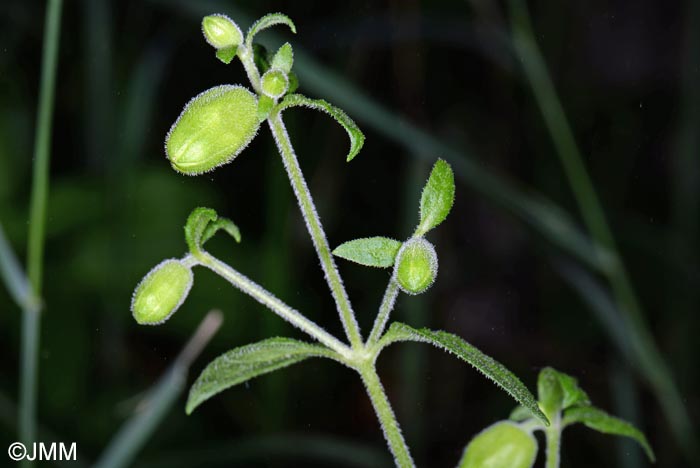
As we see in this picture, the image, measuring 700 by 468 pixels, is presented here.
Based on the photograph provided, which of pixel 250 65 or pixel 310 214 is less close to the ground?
pixel 250 65

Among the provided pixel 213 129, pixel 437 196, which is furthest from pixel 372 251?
pixel 213 129

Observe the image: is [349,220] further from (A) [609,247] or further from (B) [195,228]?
(B) [195,228]

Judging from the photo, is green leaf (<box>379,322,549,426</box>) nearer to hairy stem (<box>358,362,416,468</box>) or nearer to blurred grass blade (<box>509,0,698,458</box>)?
hairy stem (<box>358,362,416,468</box>)

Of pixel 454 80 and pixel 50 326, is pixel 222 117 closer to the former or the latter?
pixel 50 326

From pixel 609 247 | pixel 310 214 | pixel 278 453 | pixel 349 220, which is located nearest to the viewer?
pixel 310 214

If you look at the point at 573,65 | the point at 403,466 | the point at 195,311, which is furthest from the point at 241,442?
the point at 573,65

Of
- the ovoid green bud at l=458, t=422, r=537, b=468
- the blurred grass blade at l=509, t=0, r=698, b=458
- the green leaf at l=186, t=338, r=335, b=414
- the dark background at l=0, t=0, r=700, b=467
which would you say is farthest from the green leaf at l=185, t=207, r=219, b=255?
the blurred grass blade at l=509, t=0, r=698, b=458

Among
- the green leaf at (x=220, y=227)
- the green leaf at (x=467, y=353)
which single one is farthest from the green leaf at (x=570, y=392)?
the green leaf at (x=220, y=227)
